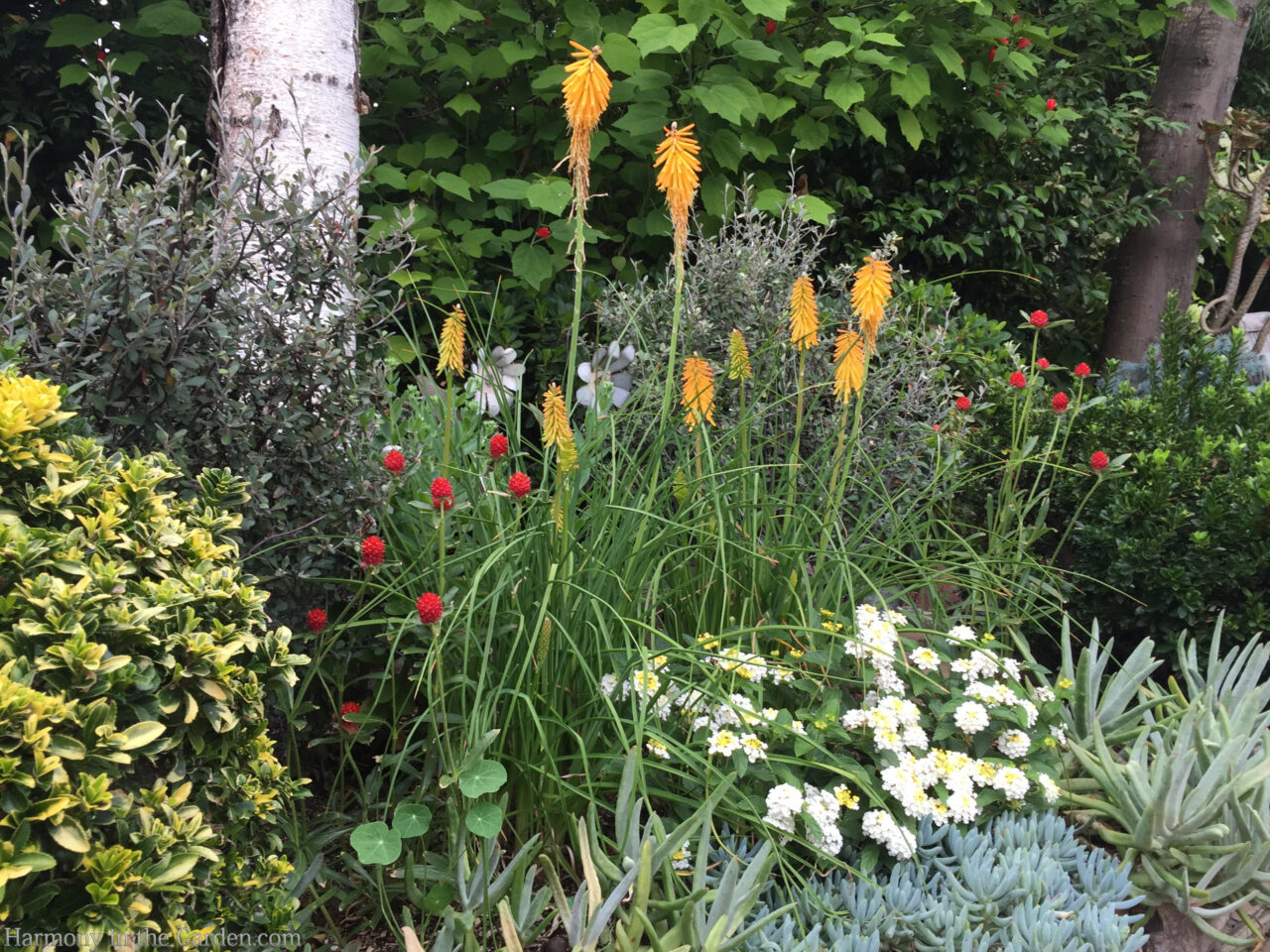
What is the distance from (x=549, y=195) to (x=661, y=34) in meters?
0.83

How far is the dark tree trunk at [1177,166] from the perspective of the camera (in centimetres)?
599

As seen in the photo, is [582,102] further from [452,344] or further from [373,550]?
[373,550]

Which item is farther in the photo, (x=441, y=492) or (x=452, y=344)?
(x=452, y=344)

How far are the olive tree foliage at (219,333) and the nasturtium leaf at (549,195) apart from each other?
1543mm

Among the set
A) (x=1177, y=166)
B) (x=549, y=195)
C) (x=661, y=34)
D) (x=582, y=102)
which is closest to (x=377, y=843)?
(x=582, y=102)

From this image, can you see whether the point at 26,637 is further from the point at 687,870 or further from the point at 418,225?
the point at 418,225

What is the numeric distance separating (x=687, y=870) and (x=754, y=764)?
267 millimetres

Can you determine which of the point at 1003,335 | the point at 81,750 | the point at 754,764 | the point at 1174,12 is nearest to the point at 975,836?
the point at 754,764

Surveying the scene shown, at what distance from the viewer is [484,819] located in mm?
1819

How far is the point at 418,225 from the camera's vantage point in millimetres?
4340

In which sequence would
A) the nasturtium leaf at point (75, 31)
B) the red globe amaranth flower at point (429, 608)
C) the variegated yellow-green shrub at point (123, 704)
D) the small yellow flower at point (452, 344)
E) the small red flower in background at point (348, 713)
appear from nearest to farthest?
the variegated yellow-green shrub at point (123, 704) → the red globe amaranth flower at point (429, 608) → the small red flower in background at point (348, 713) → the small yellow flower at point (452, 344) → the nasturtium leaf at point (75, 31)

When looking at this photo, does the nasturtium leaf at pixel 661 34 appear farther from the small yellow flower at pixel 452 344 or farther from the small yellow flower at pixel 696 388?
the small yellow flower at pixel 452 344

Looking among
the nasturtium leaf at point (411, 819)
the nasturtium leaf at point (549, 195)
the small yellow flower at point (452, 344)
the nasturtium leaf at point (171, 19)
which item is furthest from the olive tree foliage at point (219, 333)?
the nasturtium leaf at point (171, 19)

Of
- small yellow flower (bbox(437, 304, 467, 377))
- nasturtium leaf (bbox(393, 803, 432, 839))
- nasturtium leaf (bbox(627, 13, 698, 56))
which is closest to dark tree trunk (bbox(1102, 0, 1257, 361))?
nasturtium leaf (bbox(627, 13, 698, 56))
